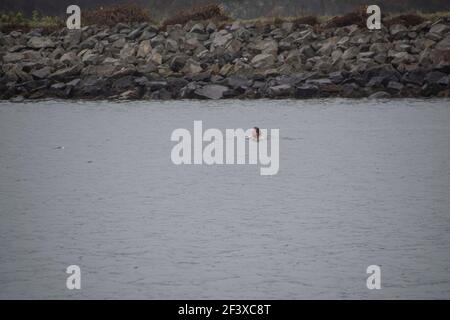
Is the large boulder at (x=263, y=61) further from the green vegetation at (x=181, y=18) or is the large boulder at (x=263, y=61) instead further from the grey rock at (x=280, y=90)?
the green vegetation at (x=181, y=18)

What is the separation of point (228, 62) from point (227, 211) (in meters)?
19.4

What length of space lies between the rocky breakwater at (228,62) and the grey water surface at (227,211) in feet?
16.6

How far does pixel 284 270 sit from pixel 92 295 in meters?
2.56

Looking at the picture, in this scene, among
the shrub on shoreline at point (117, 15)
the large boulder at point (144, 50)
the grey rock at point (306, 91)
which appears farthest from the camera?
the shrub on shoreline at point (117, 15)

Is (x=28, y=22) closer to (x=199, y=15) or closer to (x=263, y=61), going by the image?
(x=199, y=15)

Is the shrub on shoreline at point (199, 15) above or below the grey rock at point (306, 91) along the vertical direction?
above

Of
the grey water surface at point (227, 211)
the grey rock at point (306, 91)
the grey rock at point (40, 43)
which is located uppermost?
the grey rock at point (40, 43)

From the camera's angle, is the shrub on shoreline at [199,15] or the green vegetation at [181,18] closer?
the green vegetation at [181,18]

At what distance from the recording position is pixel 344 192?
57.8 ft

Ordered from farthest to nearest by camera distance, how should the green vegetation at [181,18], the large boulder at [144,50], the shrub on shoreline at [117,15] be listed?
1. the shrub on shoreline at [117,15]
2. the green vegetation at [181,18]
3. the large boulder at [144,50]

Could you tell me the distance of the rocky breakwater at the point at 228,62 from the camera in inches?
1267

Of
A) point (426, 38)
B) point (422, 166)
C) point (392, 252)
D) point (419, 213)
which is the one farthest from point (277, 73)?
point (392, 252)

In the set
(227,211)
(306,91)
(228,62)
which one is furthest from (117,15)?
(227,211)

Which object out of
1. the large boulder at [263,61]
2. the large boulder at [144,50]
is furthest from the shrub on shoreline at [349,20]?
the large boulder at [144,50]
